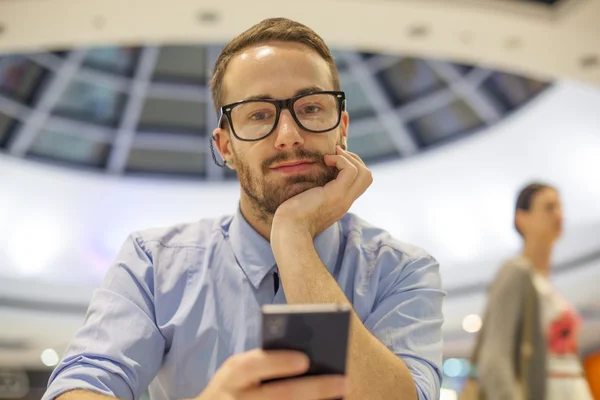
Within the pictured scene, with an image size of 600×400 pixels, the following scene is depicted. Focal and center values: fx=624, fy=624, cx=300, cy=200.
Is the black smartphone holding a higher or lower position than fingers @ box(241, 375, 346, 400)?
higher

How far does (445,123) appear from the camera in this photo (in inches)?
580

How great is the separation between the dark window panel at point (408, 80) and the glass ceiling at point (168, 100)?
0.07ft

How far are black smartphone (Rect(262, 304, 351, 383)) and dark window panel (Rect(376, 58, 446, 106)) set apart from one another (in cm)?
1280

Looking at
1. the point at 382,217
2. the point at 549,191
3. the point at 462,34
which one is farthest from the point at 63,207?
the point at 549,191

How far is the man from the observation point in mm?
1811

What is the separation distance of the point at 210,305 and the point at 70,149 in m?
14.1

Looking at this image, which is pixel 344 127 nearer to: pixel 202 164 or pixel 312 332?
pixel 312 332

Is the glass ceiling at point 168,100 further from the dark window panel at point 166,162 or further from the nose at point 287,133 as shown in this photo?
the nose at point 287,133

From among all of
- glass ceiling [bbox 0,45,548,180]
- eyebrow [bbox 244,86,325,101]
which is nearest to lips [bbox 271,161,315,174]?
eyebrow [bbox 244,86,325,101]

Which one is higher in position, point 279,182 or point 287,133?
point 287,133

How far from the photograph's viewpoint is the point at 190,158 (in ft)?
52.1

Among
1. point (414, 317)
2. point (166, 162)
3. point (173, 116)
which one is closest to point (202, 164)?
point (166, 162)

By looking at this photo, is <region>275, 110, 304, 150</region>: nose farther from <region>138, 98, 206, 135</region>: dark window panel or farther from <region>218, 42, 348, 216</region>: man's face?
<region>138, 98, 206, 135</region>: dark window panel

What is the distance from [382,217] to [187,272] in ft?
46.7
